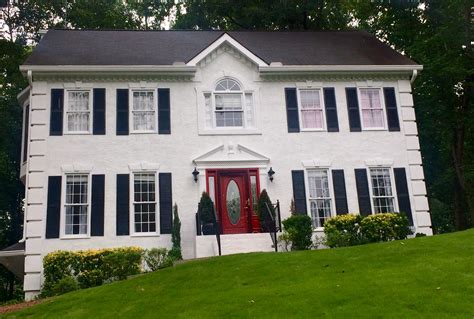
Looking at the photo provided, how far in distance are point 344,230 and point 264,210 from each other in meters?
2.79

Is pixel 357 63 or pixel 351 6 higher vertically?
pixel 351 6

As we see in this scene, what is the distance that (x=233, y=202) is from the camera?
19.4 meters

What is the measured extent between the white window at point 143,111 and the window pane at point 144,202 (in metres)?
1.76

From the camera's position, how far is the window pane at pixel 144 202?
18.5m

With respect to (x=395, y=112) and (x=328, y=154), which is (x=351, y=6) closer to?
(x=395, y=112)

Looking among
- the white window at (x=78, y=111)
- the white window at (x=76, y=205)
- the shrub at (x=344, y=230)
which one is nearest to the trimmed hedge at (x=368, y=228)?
the shrub at (x=344, y=230)

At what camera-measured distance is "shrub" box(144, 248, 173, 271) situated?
55.3 ft

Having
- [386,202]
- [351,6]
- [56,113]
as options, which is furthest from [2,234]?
[351,6]

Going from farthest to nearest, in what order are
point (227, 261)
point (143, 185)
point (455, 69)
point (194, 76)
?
point (455, 69)
point (194, 76)
point (143, 185)
point (227, 261)

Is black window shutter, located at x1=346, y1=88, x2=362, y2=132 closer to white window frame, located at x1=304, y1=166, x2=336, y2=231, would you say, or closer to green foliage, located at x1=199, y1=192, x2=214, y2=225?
white window frame, located at x1=304, y1=166, x2=336, y2=231

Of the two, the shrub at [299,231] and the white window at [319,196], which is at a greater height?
the white window at [319,196]

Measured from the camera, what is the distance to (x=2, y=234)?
2895 cm

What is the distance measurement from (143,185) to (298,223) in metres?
5.50

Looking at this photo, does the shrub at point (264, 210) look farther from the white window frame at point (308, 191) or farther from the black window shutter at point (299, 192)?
the white window frame at point (308, 191)
